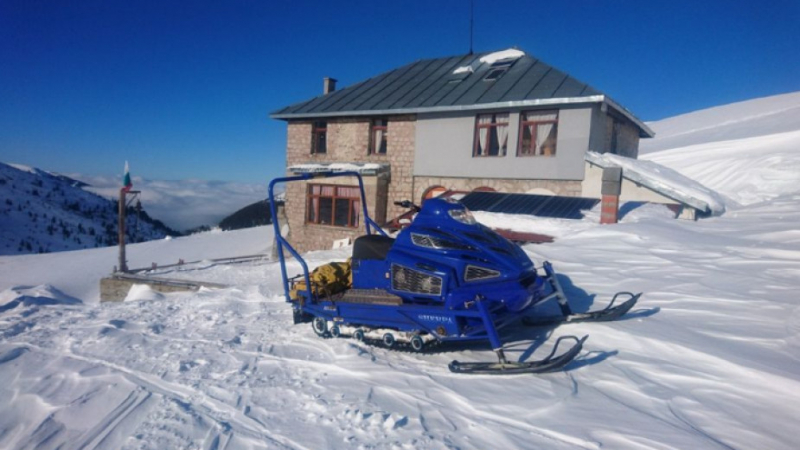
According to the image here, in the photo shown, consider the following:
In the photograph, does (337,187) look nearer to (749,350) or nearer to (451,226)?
(451,226)

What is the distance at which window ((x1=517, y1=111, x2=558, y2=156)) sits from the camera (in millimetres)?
13133

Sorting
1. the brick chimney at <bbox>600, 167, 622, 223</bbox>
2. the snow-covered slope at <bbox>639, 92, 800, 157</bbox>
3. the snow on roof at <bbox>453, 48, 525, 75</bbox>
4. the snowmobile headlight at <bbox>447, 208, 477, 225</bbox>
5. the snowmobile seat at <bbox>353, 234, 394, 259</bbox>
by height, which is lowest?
the snowmobile seat at <bbox>353, 234, 394, 259</bbox>

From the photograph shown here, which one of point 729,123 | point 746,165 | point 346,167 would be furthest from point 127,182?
point 729,123

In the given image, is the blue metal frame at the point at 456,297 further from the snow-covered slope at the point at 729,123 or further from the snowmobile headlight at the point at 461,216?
the snow-covered slope at the point at 729,123

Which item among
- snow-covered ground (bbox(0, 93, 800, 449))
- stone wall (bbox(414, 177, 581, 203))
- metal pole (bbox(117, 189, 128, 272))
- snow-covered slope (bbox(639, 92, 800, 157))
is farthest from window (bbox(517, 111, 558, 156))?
snow-covered slope (bbox(639, 92, 800, 157))

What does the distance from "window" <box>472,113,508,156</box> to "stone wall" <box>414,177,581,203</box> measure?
92 centimetres

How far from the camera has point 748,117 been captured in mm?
38125

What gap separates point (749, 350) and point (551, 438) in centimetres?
226

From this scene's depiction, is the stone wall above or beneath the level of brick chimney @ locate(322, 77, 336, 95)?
beneath

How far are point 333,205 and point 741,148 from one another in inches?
895

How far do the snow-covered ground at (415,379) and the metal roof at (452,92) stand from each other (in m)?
7.82

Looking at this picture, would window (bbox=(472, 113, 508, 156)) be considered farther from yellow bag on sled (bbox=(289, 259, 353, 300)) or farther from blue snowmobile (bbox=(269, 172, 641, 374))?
blue snowmobile (bbox=(269, 172, 641, 374))

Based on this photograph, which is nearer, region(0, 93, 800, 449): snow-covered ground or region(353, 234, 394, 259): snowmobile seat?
region(0, 93, 800, 449): snow-covered ground

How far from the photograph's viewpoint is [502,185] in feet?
45.4
